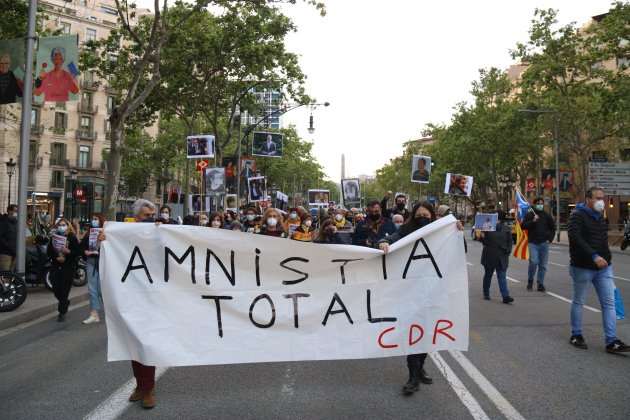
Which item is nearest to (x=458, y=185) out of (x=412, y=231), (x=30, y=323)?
(x=30, y=323)

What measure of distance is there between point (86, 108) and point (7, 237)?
4807cm

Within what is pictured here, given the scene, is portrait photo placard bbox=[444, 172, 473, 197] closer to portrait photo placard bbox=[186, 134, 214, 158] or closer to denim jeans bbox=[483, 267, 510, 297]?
portrait photo placard bbox=[186, 134, 214, 158]

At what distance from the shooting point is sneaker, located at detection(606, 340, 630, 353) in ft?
20.4

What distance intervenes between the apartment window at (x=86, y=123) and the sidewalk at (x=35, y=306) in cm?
4732

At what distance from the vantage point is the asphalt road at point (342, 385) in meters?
4.45

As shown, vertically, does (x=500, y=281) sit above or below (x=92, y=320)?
above

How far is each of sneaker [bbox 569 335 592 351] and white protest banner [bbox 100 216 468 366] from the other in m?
2.27

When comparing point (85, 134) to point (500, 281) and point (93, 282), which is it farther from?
point (500, 281)

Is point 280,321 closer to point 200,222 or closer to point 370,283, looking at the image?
point 370,283

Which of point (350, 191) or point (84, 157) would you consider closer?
point (350, 191)

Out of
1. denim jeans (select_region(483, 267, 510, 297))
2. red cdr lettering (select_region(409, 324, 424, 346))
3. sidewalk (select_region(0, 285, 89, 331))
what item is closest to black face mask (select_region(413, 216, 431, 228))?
red cdr lettering (select_region(409, 324, 424, 346))

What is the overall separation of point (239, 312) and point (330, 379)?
3.70 feet

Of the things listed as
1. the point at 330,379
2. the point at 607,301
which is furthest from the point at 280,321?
the point at 607,301

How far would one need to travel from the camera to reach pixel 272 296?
511 cm
